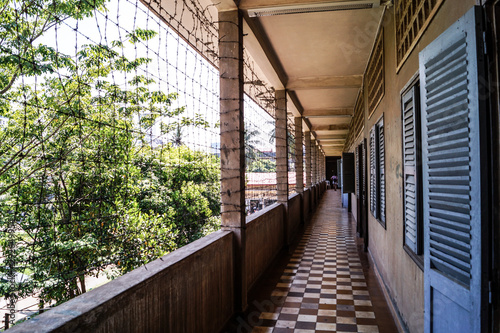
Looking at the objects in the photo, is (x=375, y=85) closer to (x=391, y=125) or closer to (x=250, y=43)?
(x=391, y=125)

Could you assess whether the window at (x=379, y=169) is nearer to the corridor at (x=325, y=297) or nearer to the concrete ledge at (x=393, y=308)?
the concrete ledge at (x=393, y=308)

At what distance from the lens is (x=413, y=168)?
2.45m

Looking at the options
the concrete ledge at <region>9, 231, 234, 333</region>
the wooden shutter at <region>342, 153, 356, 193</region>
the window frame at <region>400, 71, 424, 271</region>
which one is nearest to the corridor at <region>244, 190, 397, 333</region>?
the concrete ledge at <region>9, 231, 234, 333</region>

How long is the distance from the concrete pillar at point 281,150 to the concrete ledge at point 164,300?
137 inches

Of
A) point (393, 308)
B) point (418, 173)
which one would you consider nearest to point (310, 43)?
point (418, 173)

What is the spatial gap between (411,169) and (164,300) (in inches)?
75.6

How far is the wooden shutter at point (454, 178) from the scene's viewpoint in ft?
3.88

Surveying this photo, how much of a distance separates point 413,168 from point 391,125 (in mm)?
1018

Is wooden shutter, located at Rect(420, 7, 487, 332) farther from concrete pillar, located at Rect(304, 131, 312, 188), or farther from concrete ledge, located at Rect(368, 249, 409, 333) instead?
concrete pillar, located at Rect(304, 131, 312, 188)

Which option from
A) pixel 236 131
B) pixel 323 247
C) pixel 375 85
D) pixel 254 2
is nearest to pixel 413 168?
pixel 236 131

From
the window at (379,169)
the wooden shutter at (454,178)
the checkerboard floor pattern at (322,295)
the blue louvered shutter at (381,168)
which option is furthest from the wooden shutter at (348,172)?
the wooden shutter at (454,178)

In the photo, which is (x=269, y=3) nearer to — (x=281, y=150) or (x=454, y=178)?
(x=454, y=178)

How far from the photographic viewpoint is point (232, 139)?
3.22 meters

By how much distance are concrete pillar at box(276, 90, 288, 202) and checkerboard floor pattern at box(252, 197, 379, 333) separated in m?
1.11
